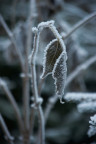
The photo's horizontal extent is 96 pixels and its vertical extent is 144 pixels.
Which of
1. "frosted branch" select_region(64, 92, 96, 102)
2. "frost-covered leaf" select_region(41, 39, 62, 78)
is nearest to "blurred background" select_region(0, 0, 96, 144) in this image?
"frosted branch" select_region(64, 92, 96, 102)

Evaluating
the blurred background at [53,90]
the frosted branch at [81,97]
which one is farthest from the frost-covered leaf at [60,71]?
the blurred background at [53,90]

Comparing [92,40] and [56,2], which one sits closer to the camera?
[56,2]

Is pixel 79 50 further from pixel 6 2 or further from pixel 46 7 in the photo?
pixel 6 2

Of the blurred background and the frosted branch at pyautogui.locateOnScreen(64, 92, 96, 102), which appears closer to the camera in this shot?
the frosted branch at pyautogui.locateOnScreen(64, 92, 96, 102)

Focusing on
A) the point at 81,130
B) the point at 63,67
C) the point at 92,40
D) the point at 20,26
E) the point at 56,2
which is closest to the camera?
the point at 63,67

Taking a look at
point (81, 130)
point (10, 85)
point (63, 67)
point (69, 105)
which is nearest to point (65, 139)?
point (81, 130)

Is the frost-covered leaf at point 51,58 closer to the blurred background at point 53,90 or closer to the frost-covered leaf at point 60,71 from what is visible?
the frost-covered leaf at point 60,71

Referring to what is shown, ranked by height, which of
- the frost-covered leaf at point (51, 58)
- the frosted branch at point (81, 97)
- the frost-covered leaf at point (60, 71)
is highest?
the frost-covered leaf at point (51, 58)

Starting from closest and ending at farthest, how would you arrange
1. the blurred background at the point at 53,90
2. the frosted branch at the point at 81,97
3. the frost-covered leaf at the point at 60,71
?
the frost-covered leaf at the point at 60,71 → the frosted branch at the point at 81,97 → the blurred background at the point at 53,90

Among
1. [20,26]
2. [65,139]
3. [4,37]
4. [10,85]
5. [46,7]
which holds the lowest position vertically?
[65,139]

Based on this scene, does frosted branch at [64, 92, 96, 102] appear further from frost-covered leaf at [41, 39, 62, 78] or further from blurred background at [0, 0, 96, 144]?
blurred background at [0, 0, 96, 144]

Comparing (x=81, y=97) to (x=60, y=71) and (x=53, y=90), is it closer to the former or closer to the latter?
(x=60, y=71)
